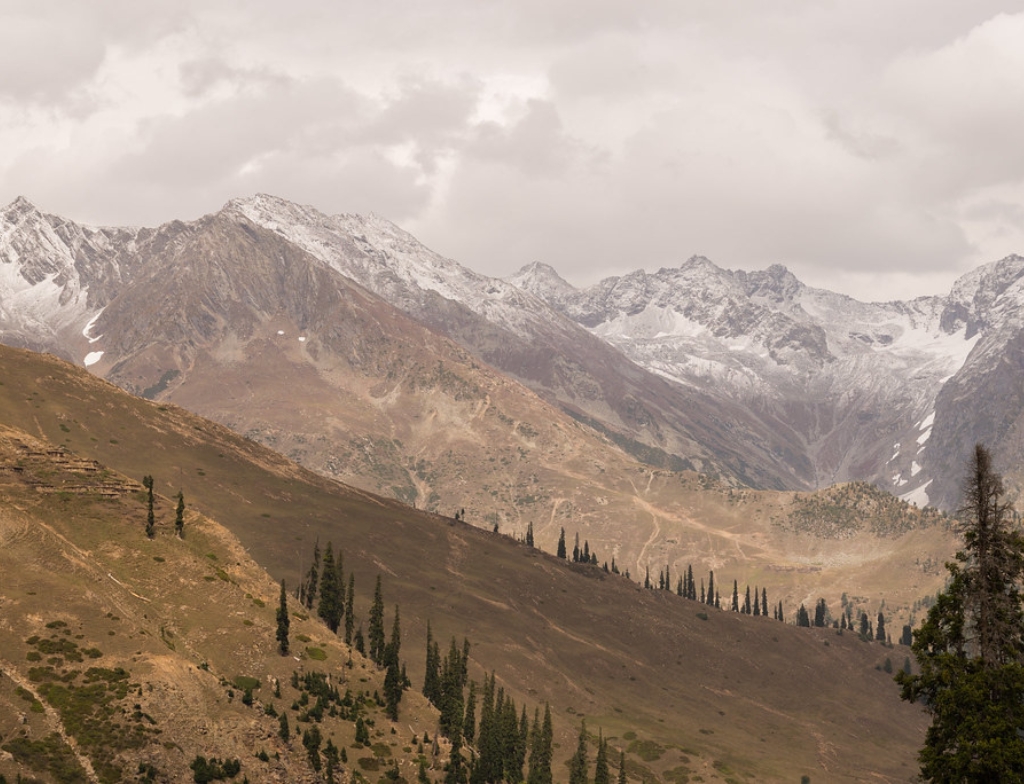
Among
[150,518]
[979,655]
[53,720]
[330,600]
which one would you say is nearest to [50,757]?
[53,720]

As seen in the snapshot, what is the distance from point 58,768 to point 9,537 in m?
32.3

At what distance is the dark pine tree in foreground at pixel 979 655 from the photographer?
126 ft

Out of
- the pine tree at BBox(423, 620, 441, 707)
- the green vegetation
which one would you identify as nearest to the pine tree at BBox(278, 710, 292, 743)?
the green vegetation

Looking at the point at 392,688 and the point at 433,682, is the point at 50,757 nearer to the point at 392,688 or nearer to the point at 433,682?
the point at 392,688

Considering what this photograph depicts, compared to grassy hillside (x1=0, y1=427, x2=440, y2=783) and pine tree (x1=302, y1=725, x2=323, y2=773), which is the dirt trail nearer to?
grassy hillside (x1=0, y1=427, x2=440, y2=783)

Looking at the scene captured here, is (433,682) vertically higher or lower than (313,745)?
lower

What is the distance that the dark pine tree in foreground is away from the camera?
38281 mm

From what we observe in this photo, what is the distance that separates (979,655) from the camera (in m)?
40.1

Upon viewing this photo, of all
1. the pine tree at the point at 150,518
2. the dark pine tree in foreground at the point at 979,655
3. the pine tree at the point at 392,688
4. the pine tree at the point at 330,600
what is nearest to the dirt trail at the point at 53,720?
the pine tree at the point at 150,518

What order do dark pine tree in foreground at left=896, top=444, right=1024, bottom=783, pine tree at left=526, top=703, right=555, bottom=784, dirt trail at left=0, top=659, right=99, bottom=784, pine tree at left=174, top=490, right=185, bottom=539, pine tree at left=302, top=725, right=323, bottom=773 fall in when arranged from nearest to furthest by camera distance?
1. dark pine tree in foreground at left=896, top=444, right=1024, bottom=783
2. dirt trail at left=0, top=659, right=99, bottom=784
3. pine tree at left=302, top=725, right=323, bottom=773
4. pine tree at left=174, top=490, right=185, bottom=539
5. pine tree at left=526, top=703, right=555, bottom=784

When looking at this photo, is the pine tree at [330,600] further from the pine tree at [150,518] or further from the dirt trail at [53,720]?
the dirt trail at [53,720]

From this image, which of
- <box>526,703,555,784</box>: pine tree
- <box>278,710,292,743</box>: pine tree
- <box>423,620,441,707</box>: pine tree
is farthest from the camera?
<box>423,620,441,707</box>: pine tree

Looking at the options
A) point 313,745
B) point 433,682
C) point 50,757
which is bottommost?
point 433,682

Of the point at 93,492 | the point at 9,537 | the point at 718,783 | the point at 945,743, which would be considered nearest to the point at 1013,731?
the point at 945,743
